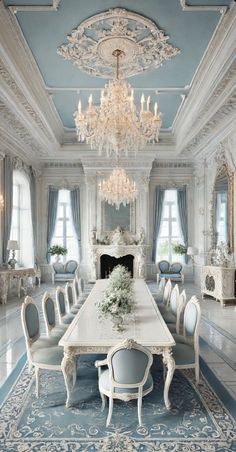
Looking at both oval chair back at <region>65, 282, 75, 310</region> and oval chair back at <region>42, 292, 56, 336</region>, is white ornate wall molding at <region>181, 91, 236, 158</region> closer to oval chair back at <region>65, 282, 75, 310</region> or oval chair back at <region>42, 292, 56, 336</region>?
oval chair back at <region>65, 282, 75, 310</region>

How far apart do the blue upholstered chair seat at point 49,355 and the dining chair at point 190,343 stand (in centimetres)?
110

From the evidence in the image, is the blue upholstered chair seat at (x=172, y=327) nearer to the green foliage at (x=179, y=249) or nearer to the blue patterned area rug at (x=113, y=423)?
the blue patterned area rug at (x=113, y=423)

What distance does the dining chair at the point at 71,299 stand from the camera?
5.06 m

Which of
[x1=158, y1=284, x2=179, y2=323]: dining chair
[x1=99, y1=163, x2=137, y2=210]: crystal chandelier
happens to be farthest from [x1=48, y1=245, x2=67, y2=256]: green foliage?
[x1=158, y1=284, x2=179, y2=323]: dining chair

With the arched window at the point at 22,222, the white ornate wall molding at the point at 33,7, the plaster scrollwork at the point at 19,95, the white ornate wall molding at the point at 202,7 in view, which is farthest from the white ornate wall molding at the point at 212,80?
the arched window at the point at 22,222

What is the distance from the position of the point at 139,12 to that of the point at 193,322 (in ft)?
13.3

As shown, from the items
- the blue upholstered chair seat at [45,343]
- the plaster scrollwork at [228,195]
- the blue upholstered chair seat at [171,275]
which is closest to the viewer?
the blue upholstered chair seat at [45,343]

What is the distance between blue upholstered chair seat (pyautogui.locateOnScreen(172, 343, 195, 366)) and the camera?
3.22 m

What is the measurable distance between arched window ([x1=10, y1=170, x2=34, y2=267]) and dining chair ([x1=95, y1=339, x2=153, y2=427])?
320 inches

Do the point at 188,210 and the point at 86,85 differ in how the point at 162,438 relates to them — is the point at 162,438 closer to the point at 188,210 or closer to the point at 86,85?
the point at 86,85

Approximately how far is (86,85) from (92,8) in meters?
2.33

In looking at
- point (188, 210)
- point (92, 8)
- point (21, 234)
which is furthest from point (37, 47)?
point (188, 210)

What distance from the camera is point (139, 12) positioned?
458 cm

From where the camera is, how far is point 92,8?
4.48m
